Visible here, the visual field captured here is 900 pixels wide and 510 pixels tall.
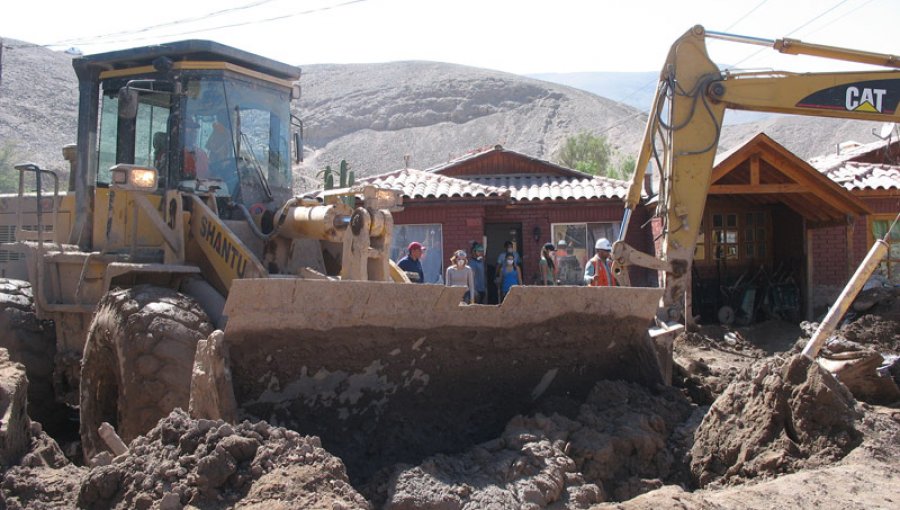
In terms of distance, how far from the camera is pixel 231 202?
7141mm

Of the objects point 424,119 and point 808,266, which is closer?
point 808,266

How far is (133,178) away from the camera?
255 inches

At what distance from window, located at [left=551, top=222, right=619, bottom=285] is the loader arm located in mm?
8589

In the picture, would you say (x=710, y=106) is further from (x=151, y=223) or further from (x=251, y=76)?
(x=151, y=223)

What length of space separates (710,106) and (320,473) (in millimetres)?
6881

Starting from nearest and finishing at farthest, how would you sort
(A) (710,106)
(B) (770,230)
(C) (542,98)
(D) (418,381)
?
(D) (418,381) → (A) (710,106) → (B) (770,230) → (C) (542,98)

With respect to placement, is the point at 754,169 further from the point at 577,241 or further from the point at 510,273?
the point at 510,273

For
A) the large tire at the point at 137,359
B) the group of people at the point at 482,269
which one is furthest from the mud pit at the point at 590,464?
the group of people at the point at 482,269

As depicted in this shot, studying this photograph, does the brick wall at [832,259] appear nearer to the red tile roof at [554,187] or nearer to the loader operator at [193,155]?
the red tile roof at [554,187]

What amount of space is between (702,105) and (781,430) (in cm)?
483

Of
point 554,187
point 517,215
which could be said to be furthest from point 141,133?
point 554,187

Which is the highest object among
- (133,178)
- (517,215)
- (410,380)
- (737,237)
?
(517,215)

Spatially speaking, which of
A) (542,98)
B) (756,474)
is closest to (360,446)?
(756,474)

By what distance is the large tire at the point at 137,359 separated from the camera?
567 cm
